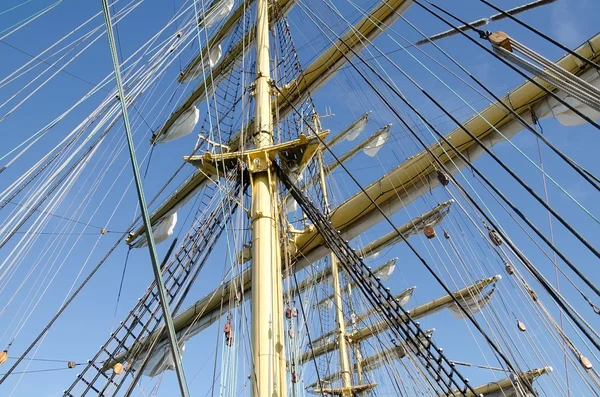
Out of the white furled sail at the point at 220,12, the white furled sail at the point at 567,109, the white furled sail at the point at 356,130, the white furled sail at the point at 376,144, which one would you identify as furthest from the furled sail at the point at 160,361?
the white furled sail at the point at 356,130

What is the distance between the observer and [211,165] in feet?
22.5

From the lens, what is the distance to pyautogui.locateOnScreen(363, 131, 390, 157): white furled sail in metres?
15.2

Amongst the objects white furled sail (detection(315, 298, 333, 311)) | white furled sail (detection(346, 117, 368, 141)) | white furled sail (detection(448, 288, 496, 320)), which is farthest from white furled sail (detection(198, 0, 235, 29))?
white furled sail (detection(315, 298, 333, 311))

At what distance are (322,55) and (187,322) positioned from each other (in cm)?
739

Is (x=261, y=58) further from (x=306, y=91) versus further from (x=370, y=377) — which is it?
(x=370, y=377)

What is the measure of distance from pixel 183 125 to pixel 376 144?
705cm

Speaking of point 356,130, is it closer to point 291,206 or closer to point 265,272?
point 291,206

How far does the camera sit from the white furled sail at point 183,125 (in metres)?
11.7

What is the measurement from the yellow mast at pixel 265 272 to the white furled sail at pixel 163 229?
5.42 meters

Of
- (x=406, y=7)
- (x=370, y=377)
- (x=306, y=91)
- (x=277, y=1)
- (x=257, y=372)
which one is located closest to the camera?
(x=257, y=372)

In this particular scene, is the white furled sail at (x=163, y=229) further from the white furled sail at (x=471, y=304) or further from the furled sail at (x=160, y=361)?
the white furled sail at (x=471, y=304)

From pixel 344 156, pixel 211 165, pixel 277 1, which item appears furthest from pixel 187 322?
pixel 344 156

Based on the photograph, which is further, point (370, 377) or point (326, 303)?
point (326, 303)

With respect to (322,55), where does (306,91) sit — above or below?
below
